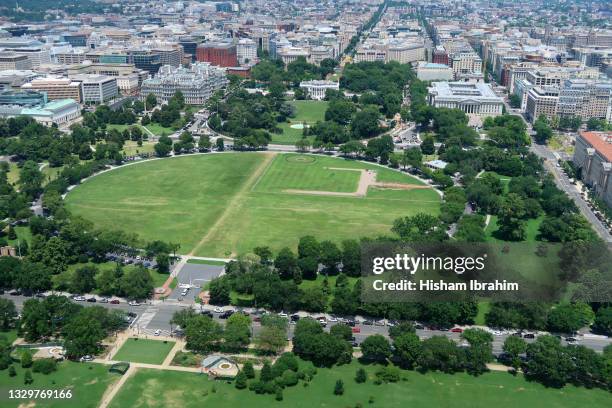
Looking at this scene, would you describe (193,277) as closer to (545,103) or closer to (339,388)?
(339,388)

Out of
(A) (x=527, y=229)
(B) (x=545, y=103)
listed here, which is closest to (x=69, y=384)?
(A) (x=527, y=229)

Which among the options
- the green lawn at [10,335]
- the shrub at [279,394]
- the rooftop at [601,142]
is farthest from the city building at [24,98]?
the shrub at [279,394]

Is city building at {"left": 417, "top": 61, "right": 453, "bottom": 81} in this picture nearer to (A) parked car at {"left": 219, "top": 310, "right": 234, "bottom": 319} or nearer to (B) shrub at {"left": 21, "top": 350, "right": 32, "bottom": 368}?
(A) parked car at {"left": 219, "top": 310, "right": 234, "bottom": 319}

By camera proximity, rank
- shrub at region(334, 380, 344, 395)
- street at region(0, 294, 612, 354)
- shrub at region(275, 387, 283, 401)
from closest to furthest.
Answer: shrub at region(275, 387, 283, 401)
shrub at region(334, 380, 344, 395)
street at region(0, 294, 612, 354)

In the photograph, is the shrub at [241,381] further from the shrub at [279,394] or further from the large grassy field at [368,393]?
the shrub at [279,394]

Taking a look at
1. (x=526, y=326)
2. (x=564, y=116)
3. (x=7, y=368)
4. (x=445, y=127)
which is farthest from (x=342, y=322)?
(x=564, y=116)

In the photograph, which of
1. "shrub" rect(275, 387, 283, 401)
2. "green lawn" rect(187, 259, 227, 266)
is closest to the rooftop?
"green lawn" rect(187, 259, 227, 266)

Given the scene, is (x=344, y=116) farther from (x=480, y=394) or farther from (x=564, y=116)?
(x=480, y=394)
